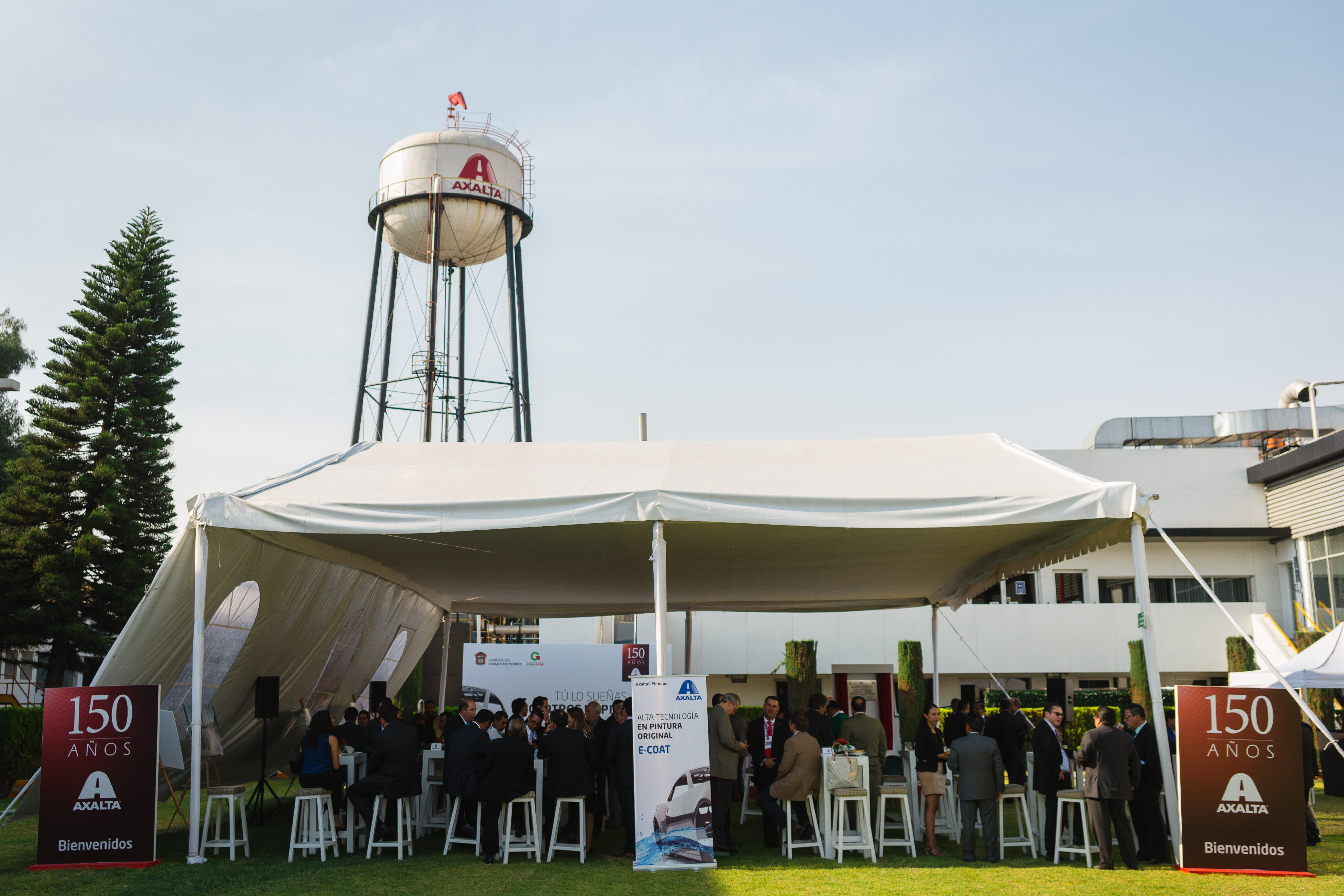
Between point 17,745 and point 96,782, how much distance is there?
864 cm

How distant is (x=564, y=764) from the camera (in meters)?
8.70

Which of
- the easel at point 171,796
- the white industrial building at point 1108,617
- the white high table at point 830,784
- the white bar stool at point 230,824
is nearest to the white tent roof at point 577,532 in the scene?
the easel at point 171,796

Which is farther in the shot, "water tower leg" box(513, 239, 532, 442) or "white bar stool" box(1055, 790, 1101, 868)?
"water tower leg" box(513, 239, 532, 442)

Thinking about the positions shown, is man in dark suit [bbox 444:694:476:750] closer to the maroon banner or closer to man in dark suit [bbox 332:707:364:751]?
man in dark suit [bbox 332:707:364:751]

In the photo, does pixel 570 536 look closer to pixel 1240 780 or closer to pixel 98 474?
pixel 1240 780

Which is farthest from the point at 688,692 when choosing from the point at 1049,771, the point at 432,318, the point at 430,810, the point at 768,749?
the point at 432,318

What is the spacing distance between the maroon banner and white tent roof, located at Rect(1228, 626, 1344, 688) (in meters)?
10.2

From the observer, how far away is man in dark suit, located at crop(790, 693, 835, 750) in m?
9.84

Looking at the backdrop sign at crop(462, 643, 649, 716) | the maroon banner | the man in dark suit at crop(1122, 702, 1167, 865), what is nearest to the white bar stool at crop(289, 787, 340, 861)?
the man in dark suit at crop(1122, 702, 1167, 865)

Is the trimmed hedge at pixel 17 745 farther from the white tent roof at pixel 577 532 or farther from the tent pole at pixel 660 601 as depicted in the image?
the tent pole at pixel 660 601

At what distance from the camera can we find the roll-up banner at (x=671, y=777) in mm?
7738

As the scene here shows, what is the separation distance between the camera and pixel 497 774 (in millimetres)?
8461

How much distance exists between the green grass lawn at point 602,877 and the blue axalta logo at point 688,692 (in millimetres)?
1263

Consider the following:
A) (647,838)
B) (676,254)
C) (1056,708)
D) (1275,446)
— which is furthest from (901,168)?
(1275,446)
